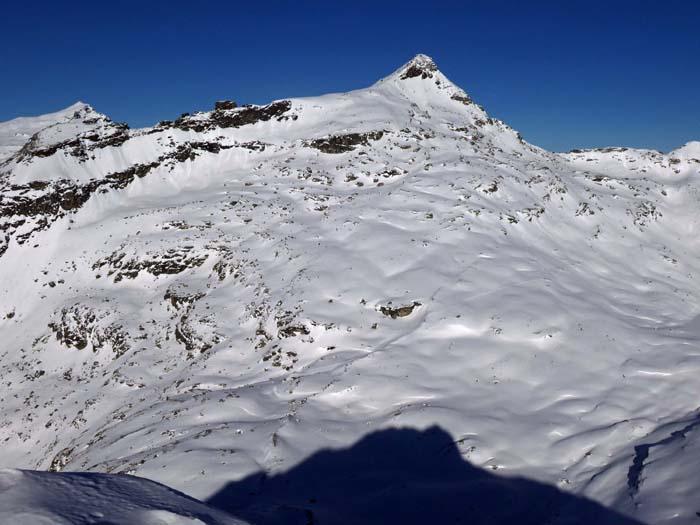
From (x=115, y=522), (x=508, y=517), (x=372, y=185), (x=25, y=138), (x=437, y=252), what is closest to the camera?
(x=115, y=522)

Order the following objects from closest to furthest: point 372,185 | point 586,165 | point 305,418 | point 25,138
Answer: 1. point 305,418
2. point 372,185
3. point 586,165
4. point 25,138

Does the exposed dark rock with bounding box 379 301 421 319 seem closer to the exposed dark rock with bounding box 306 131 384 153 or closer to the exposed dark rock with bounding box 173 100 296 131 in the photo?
the exposed dark rock with bounding box 306 131 384 153

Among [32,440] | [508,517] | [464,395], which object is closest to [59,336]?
[32,440]

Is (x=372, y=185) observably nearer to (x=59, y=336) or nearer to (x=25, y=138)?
(x=59, y=336)

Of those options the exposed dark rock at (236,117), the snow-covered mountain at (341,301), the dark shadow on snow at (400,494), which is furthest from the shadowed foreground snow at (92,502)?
the exposed dark rock at (236,117)

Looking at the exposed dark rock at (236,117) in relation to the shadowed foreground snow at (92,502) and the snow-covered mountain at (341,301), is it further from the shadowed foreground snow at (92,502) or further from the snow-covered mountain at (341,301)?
the shadowed foreground snow at (92,502)

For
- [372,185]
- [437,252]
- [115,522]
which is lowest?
[115,522]

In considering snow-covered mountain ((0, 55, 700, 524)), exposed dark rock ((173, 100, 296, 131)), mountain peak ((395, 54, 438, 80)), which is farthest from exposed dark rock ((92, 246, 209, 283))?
mountain peak ((395, 54, 438, 80))
